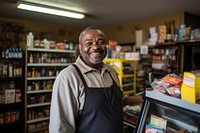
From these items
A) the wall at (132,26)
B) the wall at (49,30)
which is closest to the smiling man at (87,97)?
the wall at (132,26)

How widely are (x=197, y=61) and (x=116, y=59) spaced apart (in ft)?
6.09

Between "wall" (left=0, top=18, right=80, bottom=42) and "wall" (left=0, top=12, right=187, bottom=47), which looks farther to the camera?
"wall" (left=0, top=18, right=80, bottom=42)

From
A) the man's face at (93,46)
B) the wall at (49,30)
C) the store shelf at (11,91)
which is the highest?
the wall at (49,30)

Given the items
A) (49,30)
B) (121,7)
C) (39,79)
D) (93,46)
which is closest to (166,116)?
(93,46)

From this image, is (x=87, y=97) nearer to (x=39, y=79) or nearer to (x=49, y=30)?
(x=39, y=79)

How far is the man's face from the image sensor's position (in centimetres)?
136

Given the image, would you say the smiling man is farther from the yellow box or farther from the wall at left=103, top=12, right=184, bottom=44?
the wall at left=103, top=12, right=184, bottom=44

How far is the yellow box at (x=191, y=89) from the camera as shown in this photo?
886 millimetres

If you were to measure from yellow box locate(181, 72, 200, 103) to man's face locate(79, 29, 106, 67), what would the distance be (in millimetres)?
677

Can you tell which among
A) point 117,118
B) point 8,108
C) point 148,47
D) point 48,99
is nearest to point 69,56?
point 48,99

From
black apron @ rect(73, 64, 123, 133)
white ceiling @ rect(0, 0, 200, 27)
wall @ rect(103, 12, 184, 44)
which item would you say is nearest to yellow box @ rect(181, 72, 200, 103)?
black apron @ rect(73, 64, 123, 133)

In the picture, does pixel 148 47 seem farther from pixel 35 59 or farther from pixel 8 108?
pixel 8 108

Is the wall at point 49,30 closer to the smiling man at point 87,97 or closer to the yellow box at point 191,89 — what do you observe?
the smiling man at point 87,97

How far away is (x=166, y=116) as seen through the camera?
1.22 metres
